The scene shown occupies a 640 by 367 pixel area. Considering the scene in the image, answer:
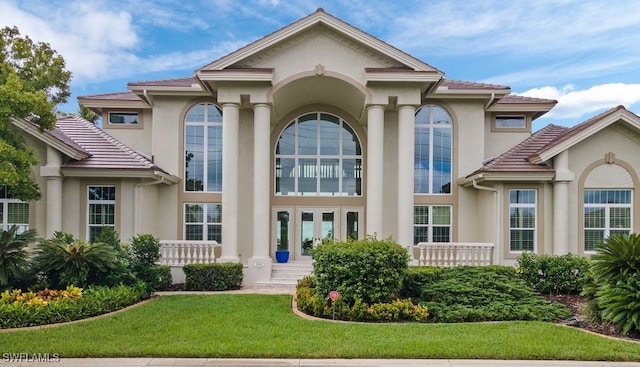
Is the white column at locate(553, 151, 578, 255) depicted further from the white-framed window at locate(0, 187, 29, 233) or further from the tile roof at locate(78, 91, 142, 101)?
the white-framed window at locate(0, 187, 29, 233)

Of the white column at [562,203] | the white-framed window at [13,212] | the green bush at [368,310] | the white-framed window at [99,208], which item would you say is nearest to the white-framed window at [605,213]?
the white column at [562,203]

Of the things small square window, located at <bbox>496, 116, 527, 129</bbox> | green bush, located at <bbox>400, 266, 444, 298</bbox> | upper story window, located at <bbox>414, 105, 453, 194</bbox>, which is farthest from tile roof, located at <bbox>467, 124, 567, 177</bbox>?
green bush, located at <bbox>400, 266, 444, 298</bbox>

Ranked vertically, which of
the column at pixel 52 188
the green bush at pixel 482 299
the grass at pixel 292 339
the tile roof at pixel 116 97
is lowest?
the grass at pixel 292 339

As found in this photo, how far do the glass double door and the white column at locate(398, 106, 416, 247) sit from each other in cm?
290

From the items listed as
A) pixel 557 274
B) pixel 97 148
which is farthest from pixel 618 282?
pixel 97 148

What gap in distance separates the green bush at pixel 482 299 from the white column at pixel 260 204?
235 inches

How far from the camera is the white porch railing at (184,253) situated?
15.4m

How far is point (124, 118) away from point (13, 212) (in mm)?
5313

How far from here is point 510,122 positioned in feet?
60.5

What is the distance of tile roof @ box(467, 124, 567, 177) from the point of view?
51.2ft

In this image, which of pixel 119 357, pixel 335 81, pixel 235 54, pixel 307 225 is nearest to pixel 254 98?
pixel 235 54

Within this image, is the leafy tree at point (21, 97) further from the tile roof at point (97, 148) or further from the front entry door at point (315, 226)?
the front entry door at point (315, 226)

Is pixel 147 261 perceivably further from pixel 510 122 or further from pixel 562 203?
pixel 510 122

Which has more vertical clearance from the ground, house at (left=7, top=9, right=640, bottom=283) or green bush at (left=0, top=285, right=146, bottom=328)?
house at (left=7, top=9, right=640, bottom=283)
